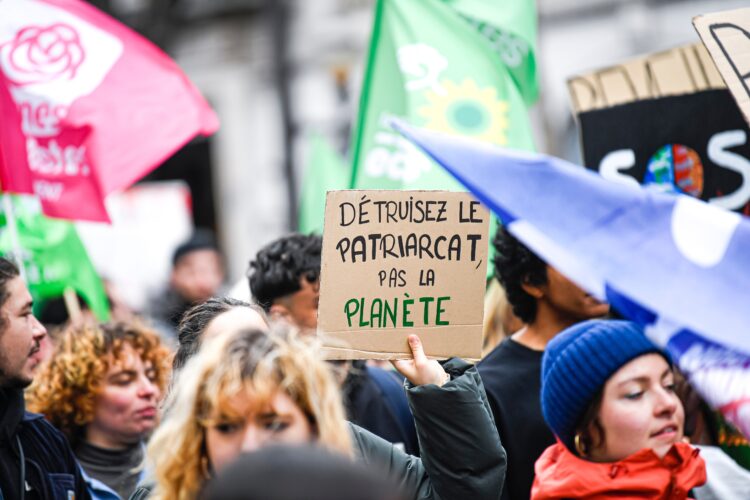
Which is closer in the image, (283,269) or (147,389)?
(283,269)

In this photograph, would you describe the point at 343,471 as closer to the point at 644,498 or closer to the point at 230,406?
the point at 230,406

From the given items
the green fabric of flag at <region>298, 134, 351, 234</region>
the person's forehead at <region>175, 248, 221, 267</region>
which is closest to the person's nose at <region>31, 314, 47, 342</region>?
the green fabric of flag at <region>298, 134, 351, 234</region>

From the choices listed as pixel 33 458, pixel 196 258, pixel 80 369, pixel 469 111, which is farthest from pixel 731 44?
pixel 196 258

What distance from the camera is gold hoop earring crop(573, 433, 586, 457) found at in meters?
2.74

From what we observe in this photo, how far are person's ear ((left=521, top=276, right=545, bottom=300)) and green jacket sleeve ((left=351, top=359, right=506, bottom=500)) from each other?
3.08ft

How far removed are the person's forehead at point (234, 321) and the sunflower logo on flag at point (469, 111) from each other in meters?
1.87

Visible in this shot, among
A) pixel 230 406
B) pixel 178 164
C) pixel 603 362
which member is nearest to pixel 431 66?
pixel 603 362

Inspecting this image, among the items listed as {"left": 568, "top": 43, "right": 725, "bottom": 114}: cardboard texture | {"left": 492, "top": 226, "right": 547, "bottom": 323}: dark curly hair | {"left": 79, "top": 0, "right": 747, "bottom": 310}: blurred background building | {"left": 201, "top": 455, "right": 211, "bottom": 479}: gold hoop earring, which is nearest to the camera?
{"left": 201, "top": 455, "right": 211, "bottom": 479}: gold hoop earring

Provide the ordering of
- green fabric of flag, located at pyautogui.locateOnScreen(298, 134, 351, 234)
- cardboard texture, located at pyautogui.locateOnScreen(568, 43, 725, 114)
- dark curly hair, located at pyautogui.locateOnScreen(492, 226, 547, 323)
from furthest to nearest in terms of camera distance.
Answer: green fabric of flag, located at pyautogui.locateOnScreen(298, 134, 351, 234) → cardboard texture, located at pyautogui.locateOnScreen(568, 43, 725, 114) → dark curly hair, located at pyautogui.locateOnScreen(492, 226, 547, 323)

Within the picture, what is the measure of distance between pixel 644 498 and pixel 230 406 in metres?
1.14

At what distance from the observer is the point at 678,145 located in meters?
3.55

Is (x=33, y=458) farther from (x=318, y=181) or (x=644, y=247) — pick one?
(x=318, y=181)

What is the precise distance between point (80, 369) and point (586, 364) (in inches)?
73.4

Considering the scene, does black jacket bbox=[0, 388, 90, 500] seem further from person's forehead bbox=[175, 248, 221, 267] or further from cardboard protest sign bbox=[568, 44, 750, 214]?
person's forehead bbox=[175, 248, 221, 267]
